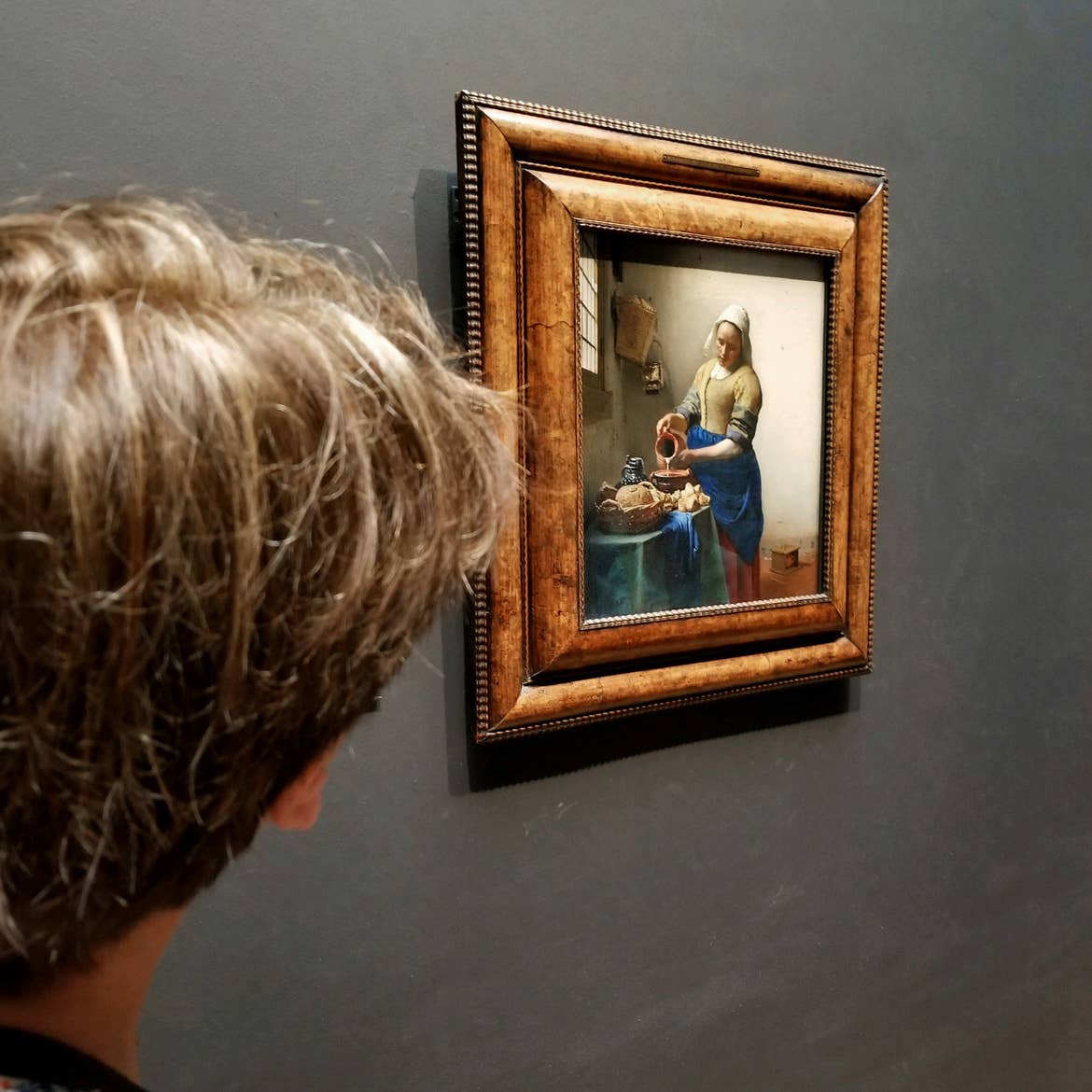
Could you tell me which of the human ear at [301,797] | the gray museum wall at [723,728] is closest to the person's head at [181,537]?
the human ear at [301,797]

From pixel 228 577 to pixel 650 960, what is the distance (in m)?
1.00

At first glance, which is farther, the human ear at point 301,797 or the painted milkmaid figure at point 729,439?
the painted milkmaid figure at point 729,439

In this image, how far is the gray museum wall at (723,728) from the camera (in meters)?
0.87

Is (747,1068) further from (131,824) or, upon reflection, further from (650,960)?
(131,824)

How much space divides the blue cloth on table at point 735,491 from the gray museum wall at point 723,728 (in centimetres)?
25

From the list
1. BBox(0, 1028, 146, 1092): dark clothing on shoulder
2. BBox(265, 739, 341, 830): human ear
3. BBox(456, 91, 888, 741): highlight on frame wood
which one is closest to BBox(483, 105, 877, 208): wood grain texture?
BBox(456, 91, 888, 741): highlight on frame wood

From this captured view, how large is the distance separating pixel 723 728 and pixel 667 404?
46 cm

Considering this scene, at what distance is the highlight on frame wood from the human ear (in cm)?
44

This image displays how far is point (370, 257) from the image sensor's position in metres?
0.92

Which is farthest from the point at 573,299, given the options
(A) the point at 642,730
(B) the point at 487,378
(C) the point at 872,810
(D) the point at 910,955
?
(D) the point at 910,955

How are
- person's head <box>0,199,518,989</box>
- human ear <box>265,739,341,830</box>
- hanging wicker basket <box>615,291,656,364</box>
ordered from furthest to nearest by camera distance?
hanging wicker basket <box>615,291,656,364</box> < human ear <box>265,739,341,830</box> < person's head <box>0,199,518,989</box>

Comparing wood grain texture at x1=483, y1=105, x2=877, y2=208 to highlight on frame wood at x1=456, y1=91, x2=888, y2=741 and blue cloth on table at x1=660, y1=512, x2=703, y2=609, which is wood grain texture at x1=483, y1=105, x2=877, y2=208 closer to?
highlight on frame wood at x1=456, y1=91, x2=888, y2=741

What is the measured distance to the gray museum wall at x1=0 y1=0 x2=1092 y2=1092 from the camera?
2.87 ft

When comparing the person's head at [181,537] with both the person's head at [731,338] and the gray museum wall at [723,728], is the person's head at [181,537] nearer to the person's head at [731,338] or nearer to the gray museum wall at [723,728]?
the gray museum wall at [723,728]
